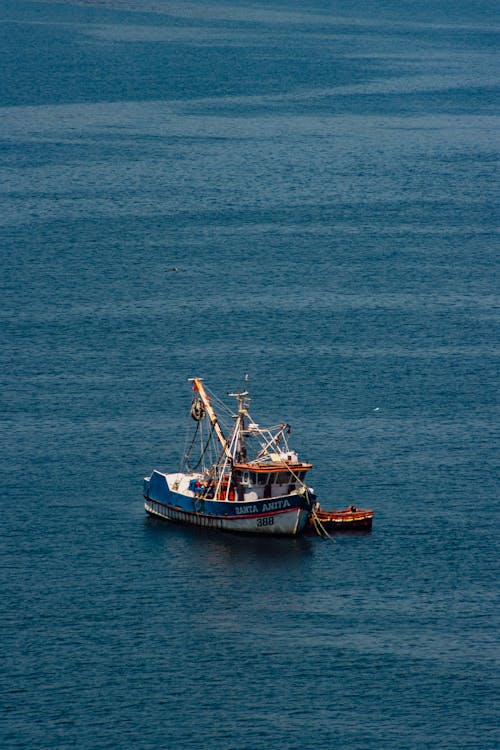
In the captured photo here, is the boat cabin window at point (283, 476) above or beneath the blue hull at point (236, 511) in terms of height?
above

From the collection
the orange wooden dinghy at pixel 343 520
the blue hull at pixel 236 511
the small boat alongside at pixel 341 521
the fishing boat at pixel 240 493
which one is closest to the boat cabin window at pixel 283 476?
the fishing boat at pixel 240 493

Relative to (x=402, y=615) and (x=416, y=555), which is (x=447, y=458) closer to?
(x=416, y=555)

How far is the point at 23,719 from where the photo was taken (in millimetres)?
122625

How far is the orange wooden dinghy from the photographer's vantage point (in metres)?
153

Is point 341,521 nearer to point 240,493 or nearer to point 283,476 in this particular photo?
point 283,476

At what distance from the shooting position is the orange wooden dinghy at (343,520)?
153000 mm

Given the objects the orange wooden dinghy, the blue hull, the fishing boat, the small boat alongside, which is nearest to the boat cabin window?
the fishing boat

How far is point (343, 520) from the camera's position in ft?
504

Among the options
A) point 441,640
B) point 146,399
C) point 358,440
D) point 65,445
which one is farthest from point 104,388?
point 441,640

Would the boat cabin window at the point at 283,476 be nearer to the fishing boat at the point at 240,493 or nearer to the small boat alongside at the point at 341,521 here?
the fishing boat at the point at 240,493

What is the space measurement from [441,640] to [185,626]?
68.2 feet

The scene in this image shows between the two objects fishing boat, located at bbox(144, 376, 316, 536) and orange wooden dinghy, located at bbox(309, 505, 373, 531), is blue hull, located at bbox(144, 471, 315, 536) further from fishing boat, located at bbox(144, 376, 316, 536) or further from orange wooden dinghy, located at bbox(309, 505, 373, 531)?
orange wooden dinghy, located at bbox(309, 505, 373, 531)

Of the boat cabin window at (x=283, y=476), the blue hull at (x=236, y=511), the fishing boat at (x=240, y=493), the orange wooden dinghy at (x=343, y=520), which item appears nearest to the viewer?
the blue hull at (x=236, y=511)

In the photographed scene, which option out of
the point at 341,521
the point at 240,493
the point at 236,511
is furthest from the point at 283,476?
the point at 341,521
